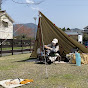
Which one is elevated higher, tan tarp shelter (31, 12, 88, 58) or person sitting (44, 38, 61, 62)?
tan tarp shelter (31, 12, 88, 58)

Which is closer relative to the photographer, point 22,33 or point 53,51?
point 53,51

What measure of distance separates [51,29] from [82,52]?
1.98 meters

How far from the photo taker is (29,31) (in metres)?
39.4

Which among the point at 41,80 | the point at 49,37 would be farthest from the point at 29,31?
the point at 41,80

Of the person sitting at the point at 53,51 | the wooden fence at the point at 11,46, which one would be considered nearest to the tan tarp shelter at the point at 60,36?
the person sitting at the point at 53,51

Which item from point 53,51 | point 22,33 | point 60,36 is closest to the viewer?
point 53,51

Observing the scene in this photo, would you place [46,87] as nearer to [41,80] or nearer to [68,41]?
[41,80]

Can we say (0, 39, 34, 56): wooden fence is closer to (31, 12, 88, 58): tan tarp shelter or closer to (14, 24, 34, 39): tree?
(31, 12, 88, 58): tan tarp shelter

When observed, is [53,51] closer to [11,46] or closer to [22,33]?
[11,46]

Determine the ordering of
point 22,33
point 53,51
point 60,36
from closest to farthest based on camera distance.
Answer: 1. point 53,51
2. point 60,36
3. point 22,33

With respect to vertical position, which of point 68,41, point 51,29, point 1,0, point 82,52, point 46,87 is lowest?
point 46,87


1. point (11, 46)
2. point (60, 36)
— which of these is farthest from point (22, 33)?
point (60, 36)

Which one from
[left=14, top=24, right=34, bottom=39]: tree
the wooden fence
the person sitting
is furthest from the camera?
[left=14, top=24, right=34, bottom=39]: tree

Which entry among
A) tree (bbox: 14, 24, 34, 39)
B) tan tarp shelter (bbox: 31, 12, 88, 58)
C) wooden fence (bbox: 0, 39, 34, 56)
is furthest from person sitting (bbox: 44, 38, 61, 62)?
tree (bbox: 14, 24, 34, 39)
